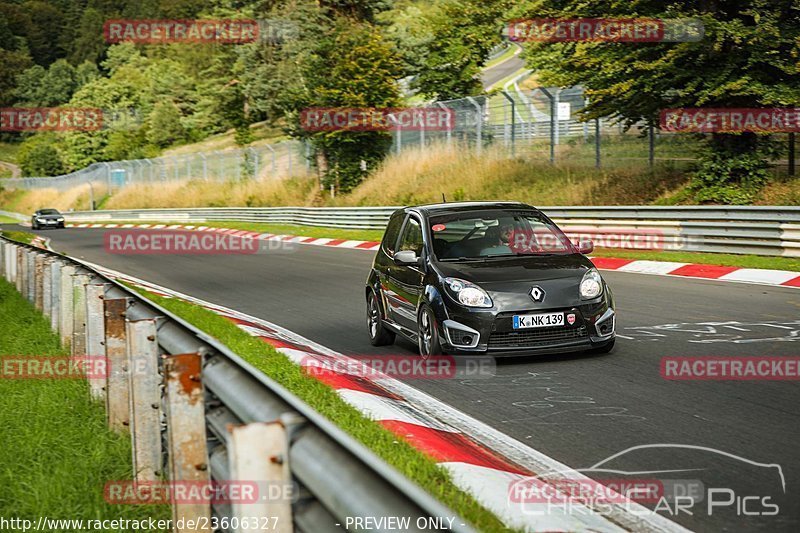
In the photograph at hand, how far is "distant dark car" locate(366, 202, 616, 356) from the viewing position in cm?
897

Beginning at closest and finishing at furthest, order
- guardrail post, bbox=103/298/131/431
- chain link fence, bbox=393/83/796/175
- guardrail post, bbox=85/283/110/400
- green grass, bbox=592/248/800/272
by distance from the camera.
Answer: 1. guardrail post, bbox=103/298/131/431
2. guardrail post, bbox=85/283/110/400
3. green grass, bbox=592/248/800/272
4. chain link fence, bbox=393/83/796/175

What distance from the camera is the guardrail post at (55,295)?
10.5 m

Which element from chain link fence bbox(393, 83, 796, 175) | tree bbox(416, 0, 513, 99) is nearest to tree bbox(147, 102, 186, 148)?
tree bbox(416, 0, 513, 99)

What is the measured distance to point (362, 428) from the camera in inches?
257

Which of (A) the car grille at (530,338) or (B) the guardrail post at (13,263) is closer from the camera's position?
(A) the car grille at (530,338)

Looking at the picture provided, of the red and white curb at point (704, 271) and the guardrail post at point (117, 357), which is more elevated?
the guardrail post at point (117, 357)

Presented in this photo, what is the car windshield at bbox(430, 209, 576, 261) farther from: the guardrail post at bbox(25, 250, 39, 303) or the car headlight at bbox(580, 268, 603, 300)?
the guardrail post at bbox(25, 250, 39, 303)

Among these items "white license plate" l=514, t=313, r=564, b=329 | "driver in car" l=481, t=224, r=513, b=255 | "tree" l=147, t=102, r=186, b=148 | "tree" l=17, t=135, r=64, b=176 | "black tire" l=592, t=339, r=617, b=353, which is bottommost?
"black tire" l=592, t=339, r=617, b=353

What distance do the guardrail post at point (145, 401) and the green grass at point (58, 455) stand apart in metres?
0.24

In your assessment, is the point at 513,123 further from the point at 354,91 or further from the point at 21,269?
the point at 21,269

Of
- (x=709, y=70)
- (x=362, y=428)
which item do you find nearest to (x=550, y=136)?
(x=709, y=70)

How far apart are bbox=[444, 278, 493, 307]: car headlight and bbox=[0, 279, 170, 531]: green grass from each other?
321 centimetres

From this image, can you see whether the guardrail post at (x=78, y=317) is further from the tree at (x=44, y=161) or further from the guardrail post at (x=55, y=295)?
the tree at (x=44, y=161)

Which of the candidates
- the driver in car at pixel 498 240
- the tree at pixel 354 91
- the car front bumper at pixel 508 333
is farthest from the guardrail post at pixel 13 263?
the tree at pixel 354 91
